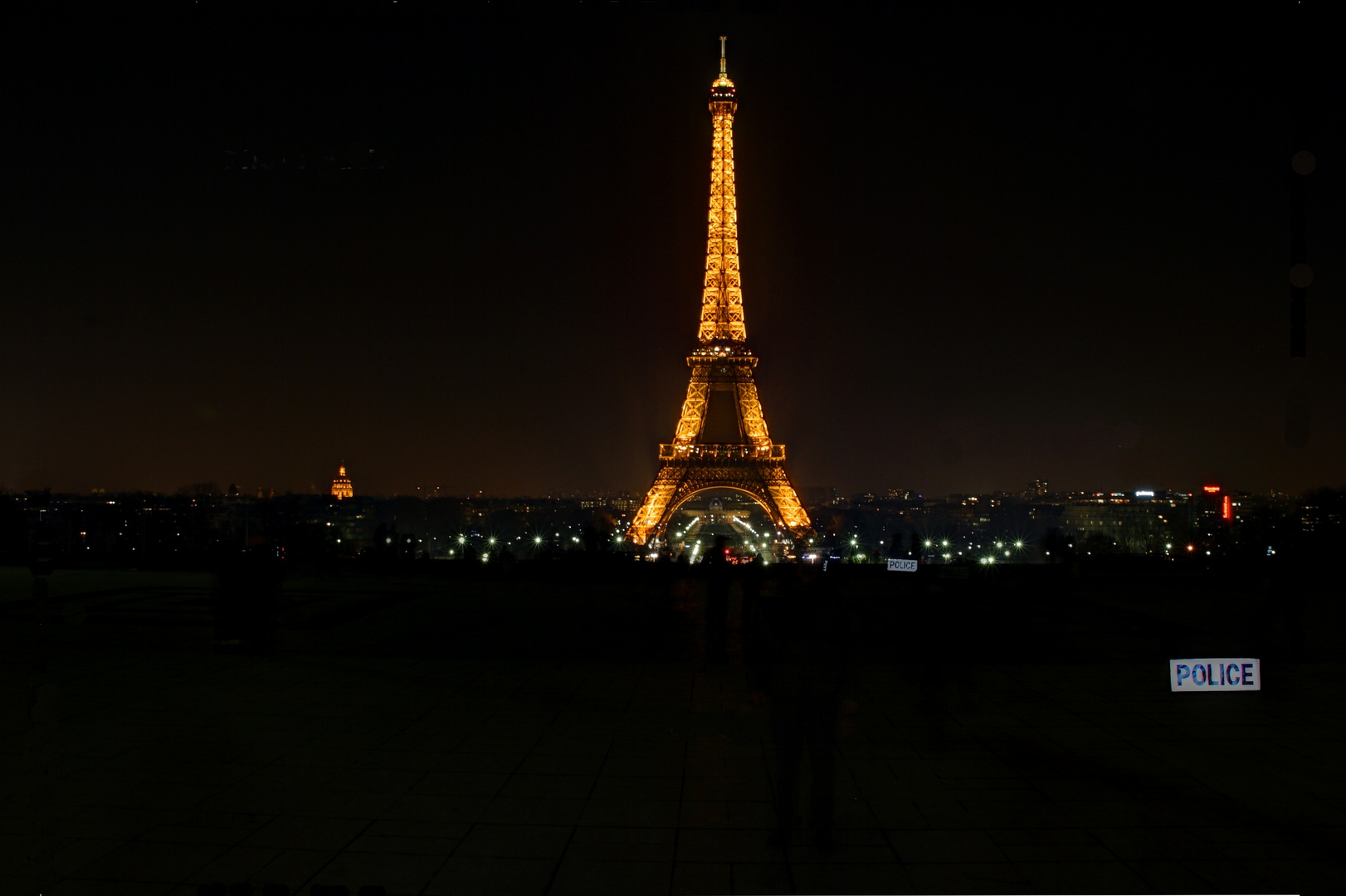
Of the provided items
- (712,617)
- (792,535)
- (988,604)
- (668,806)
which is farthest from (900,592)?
(792,535)

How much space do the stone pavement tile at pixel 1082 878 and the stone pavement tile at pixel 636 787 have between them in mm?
2299

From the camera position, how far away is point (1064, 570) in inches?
837

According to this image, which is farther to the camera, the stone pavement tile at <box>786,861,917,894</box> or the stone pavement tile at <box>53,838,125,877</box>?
the stone pavement tile at <box>53,838,125,877</box>

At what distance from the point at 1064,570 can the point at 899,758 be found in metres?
16.0

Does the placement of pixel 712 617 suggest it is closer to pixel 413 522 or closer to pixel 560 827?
pixel 560 827

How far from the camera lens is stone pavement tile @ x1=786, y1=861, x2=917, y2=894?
15.4ft

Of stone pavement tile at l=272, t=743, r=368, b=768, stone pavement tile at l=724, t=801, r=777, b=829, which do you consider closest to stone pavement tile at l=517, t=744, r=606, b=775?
stone pavement tile at l=724, t=801, r=777, b=829

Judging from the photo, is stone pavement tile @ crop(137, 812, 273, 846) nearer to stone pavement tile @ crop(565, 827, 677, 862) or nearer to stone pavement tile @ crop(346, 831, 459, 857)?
stone pavement tile @ crop(346, 831, 459, 857)

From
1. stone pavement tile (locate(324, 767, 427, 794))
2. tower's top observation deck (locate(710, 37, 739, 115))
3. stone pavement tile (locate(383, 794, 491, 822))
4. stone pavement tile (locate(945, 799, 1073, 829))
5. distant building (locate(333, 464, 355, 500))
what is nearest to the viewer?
stone pavement tile (locate(945, 799, 1073, 829))

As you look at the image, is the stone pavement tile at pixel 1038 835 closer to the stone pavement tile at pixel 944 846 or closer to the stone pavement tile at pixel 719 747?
the stone pavement tile at pixel 944 846

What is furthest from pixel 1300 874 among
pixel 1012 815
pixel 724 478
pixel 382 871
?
pixel 724 478

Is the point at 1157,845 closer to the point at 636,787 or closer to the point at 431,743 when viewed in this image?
the point at 636,787

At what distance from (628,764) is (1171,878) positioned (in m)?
3.67

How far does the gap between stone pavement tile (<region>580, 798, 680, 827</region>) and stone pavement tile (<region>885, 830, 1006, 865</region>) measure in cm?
139
